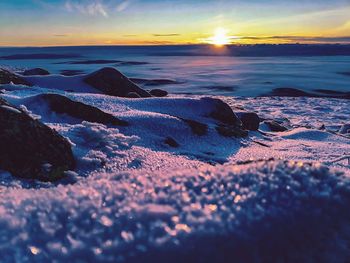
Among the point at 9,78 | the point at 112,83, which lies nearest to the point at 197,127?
the point at 112,83

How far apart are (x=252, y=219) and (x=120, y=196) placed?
48cm

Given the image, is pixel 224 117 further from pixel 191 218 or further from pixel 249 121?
pixel 191 218

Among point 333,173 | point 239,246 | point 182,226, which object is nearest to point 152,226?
point 182,226

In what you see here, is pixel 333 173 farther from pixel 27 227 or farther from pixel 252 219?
pixel 27 227

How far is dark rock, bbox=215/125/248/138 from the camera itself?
238 inches

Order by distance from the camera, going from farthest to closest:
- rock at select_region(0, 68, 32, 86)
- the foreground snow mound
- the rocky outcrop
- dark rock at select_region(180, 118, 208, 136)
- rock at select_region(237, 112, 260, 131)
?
rock at select_region(0, 68, 32, 86) < rock at select_region(237, 112, 260, 131) < the rocky outcrop < dark rock at select_region(180, 118, 208, 136) < the foreground snow mound

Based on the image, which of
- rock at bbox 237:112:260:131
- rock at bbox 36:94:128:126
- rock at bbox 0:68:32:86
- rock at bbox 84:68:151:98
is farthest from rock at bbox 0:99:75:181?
rock at bbox 84:68:151:98

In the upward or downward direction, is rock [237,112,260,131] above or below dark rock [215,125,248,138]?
below

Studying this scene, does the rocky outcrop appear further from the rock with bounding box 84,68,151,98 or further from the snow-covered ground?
the snow-covered ground

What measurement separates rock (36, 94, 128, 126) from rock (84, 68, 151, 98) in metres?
4.14

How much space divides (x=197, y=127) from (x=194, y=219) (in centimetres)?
465

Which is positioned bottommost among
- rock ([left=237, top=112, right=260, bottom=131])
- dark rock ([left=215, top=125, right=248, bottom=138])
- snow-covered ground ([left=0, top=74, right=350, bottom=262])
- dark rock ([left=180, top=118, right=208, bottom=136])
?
rock ([left=237, top=112, right=260, bottom=131])

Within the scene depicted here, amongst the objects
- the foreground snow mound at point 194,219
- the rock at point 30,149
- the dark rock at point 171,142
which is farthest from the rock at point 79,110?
the foreground snow mound at point 194,219

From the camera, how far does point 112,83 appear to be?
9875 mm
